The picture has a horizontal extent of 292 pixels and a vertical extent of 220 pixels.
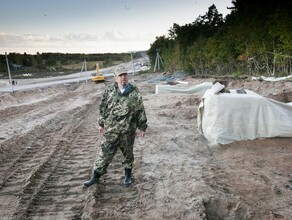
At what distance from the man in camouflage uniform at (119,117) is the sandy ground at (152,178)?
0.58m

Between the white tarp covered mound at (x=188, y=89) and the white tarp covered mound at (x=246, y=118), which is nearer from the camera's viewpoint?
the white tarp covered mound at (x=246, y=118)

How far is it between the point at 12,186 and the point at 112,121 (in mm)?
1917

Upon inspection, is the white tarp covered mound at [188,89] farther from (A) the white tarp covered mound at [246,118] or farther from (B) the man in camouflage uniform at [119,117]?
(B) the man in camouflage uniform at [119,117]

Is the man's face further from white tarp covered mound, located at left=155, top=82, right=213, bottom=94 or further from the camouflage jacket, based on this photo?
white tarp covered mound, located at left=155, top=82, right=213, bottom=94

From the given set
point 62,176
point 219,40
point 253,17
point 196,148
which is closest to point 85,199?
point 62,176

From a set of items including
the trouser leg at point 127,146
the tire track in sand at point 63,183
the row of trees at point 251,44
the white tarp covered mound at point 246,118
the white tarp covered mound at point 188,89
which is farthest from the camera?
the row of trees at point 251,44

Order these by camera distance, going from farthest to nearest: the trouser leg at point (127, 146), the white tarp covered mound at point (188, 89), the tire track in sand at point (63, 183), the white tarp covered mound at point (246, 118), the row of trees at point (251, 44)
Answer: the row of trees at point (251, 44) → the white tarp covered mound at point (188, 89) → the white tarp covered mound at point (246, 118) → the trouser leg at point (127, 146) → the tire track in sand at point (63, 183)

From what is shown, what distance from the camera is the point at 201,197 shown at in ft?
15.0

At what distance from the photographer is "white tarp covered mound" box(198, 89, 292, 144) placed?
7.30m

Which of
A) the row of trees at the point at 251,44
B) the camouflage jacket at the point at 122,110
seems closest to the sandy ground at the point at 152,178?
the camouflage jacket at the point at 122,110

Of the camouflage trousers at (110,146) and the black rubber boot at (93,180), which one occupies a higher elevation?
the camouflage trousers at (110,146)

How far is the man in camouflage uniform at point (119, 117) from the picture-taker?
4715 mm

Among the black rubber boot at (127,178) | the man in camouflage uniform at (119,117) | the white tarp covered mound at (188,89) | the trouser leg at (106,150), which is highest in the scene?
the man in camouflage uniform at (119,117)

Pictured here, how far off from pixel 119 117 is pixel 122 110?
108mm
